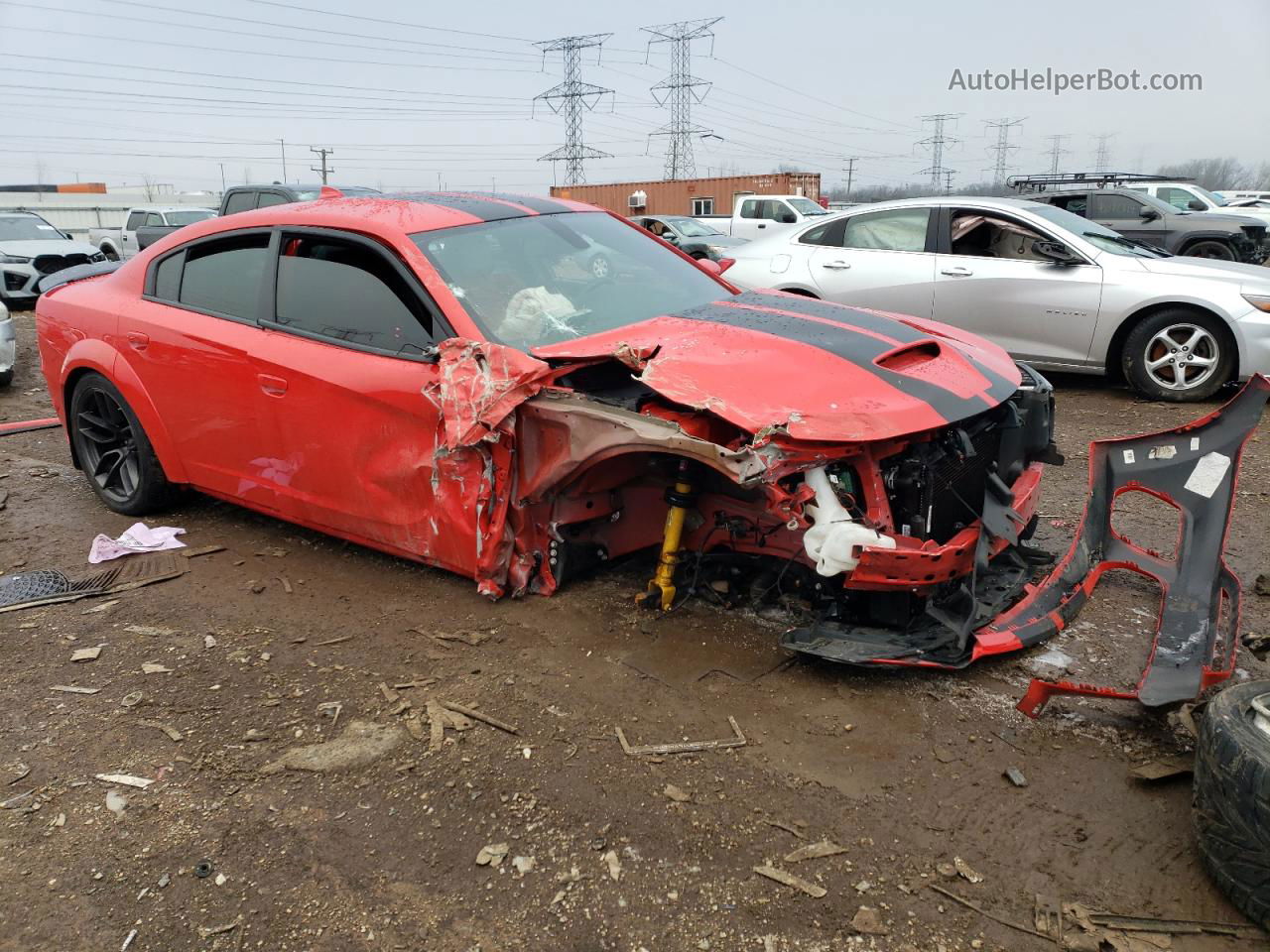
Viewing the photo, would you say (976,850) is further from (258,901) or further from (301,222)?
(301,222)

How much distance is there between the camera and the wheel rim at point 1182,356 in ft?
23.5

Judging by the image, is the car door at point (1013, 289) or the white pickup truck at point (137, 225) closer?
the car door at point (1013, 289)

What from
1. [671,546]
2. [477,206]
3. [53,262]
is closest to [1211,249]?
[477,206]

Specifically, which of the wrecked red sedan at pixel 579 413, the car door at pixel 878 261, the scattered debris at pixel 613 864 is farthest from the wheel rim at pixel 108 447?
the car door at pixel 878 261

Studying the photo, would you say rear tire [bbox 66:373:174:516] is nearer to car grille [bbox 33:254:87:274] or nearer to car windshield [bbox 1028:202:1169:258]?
car windshield [bbox 1028:202:1169:258]

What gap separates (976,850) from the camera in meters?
2.46

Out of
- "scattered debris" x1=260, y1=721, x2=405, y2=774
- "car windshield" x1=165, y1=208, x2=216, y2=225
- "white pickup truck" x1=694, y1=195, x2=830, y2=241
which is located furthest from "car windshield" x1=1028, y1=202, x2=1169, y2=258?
"car windshield" x1=165, y1=208, x2=216, y2=225

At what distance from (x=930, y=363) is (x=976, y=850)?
68.9 inches

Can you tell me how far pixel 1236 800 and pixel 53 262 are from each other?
17.0 m

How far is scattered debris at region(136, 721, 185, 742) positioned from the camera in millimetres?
3141

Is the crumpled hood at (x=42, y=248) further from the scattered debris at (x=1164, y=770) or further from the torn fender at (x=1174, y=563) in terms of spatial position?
the scattered debris at (x=1164, y=770)

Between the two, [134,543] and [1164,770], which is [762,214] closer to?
[134,543]

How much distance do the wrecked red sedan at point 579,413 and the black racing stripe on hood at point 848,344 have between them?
15mm

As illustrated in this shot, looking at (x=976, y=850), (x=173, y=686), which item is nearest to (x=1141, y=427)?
(x=976, y=850)
